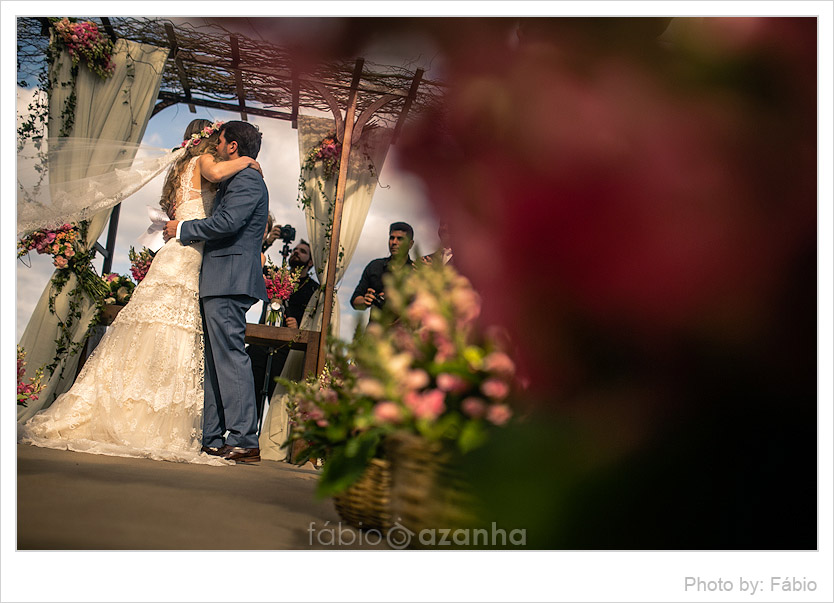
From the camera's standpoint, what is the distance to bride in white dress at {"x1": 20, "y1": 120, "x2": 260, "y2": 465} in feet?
9.16

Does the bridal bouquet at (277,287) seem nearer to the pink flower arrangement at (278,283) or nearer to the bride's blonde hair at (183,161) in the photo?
the pink flower arrangement at (278,283)

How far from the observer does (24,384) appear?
3.21 metres

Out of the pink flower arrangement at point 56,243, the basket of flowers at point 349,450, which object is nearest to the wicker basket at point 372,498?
the basket of flowers at point 349,450

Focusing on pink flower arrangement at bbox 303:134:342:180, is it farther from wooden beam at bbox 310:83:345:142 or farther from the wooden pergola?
wooden beam at bbox 310:83:345:142

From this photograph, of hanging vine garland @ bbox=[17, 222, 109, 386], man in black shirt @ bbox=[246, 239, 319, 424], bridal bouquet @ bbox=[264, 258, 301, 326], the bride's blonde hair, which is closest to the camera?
the bride's blonde hair

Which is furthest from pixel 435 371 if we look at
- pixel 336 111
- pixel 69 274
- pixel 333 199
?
pixel 333 199

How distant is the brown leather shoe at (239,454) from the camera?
9.46 ft

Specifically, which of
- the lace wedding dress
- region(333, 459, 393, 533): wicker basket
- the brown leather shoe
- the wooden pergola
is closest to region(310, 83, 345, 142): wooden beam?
the wooden pergola

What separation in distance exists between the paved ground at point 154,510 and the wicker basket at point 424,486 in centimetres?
18

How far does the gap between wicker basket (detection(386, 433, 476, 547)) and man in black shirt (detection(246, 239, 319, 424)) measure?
330cm

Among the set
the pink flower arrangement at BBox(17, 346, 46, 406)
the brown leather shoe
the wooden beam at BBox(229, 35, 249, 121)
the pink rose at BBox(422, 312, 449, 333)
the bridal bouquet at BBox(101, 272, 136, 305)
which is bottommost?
the brown leather shoe

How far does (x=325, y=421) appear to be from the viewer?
1.27 metres

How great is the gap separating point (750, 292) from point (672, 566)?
0.45 meters
